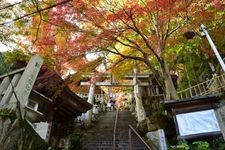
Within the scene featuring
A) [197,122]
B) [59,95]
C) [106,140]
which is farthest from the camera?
[106,140]

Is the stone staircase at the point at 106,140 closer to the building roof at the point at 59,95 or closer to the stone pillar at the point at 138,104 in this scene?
the stone pillar at the point at 138,104

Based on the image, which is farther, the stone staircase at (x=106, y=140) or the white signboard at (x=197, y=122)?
the stone staircase at (x=106, y=140)

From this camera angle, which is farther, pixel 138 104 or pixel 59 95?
pixel 138 104

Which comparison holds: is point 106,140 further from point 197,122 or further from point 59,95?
point 197,122

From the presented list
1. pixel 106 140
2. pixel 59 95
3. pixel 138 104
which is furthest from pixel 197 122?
pixel 138 104

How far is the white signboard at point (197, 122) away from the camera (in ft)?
38.3

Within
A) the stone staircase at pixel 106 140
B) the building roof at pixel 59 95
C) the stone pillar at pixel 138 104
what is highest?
the stone pillar at pixel 138 104

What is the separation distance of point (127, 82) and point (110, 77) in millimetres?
1957

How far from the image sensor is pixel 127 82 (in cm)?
2298

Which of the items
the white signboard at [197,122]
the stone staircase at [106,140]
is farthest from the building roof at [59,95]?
the white signboard at [197,122]

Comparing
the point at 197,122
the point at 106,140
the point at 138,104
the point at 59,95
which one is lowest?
the point at 106,140

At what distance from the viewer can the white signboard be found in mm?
11672

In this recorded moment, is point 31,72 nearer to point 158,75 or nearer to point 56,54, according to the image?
point 56,54

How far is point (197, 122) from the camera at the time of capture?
1194cm
